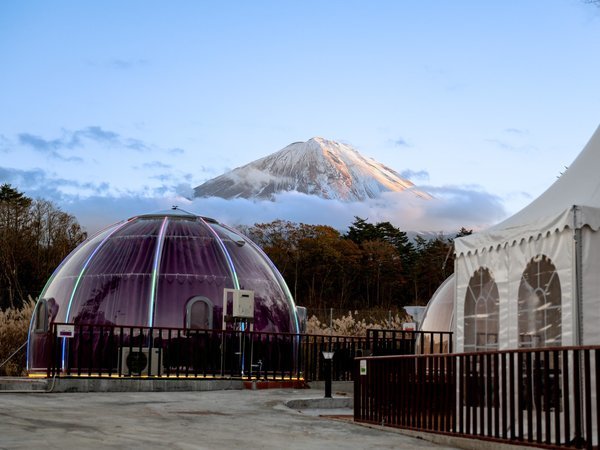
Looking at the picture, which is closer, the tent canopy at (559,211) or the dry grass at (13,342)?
the tent canopy at (559,211)

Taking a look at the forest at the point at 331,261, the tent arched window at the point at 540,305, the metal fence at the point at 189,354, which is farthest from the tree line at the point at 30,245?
the tent arched window at the point at 540,305

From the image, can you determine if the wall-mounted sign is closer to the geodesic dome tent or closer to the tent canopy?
the tent canopy

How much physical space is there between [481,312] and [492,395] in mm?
2399

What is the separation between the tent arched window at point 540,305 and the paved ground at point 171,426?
1931 millimetres

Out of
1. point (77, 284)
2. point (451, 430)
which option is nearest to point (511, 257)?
point (451, 430)

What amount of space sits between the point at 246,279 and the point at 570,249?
12.1 m

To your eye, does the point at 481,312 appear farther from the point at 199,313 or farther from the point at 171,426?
the point at 199,313

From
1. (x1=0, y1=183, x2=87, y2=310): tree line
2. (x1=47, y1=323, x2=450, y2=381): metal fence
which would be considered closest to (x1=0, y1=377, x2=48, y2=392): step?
(x1=47, y1=323, x2=450, y2=381): metal fence

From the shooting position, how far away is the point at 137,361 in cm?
1761

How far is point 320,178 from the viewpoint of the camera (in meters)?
136

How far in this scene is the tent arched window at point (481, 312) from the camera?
10.8m

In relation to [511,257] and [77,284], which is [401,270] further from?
[511,257]

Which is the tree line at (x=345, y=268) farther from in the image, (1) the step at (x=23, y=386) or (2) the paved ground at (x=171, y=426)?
(2) the paved ground at (x=171, y=426)

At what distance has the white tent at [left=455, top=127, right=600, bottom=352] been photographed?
9070 mm
